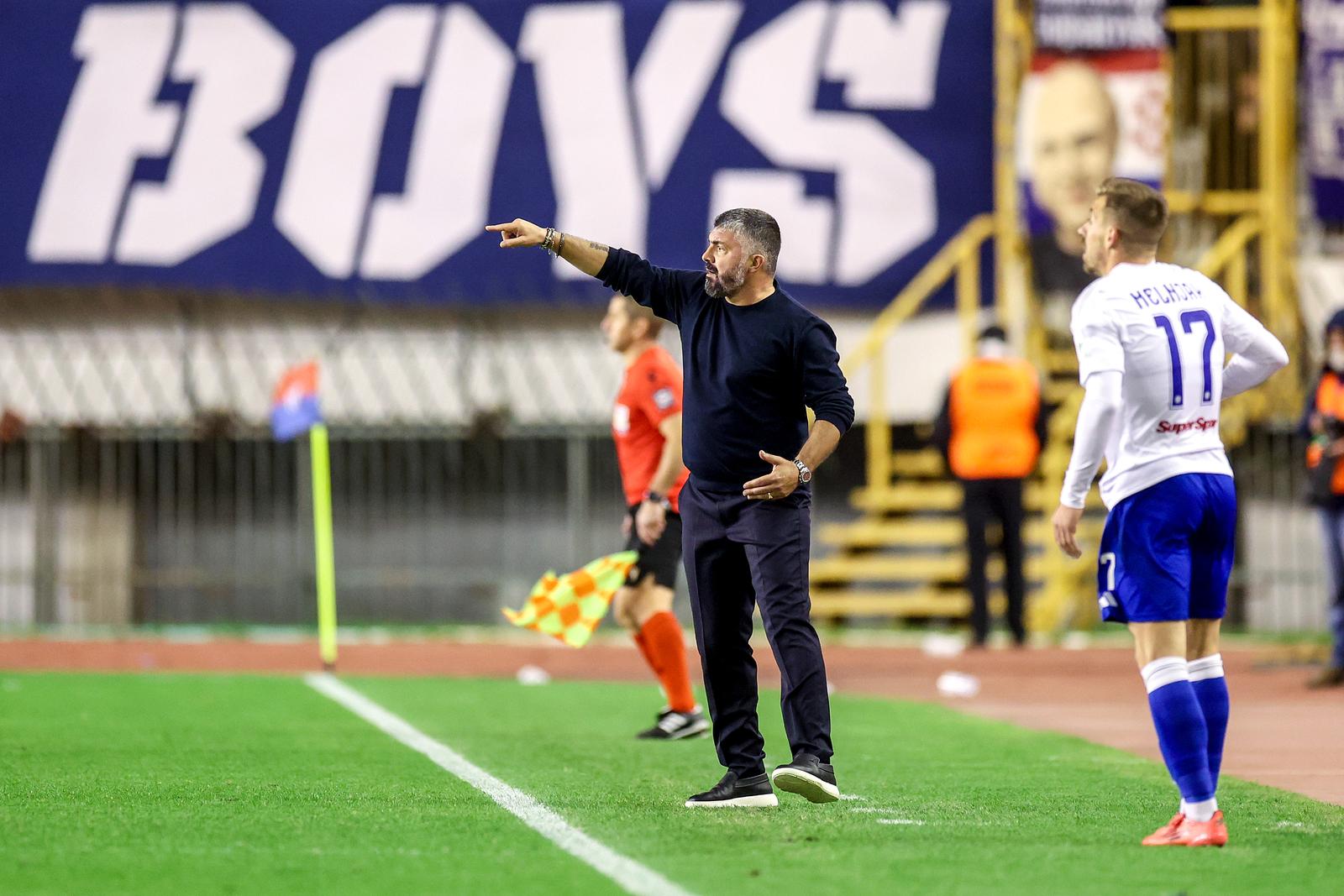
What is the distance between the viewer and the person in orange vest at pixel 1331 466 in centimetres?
1216

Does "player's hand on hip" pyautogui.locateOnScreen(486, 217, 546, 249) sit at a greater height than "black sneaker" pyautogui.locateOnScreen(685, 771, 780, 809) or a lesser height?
greater

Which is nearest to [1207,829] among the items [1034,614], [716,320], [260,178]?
[716,320]

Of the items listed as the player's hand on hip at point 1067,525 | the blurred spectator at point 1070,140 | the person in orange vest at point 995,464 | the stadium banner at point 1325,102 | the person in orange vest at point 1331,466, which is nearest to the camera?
the player's hand on hip at point 1067,525

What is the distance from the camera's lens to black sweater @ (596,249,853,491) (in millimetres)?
6801

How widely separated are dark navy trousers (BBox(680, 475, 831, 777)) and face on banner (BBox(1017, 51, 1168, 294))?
40.6ft

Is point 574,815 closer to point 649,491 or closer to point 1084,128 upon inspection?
point 649,491

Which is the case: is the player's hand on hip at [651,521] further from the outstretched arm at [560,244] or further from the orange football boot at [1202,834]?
the orange football boot at [1202,834]

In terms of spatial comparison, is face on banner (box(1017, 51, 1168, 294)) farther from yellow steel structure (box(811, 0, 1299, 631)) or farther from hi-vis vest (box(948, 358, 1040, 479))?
hi-vis vest (box(948, 358, 1040, 479))

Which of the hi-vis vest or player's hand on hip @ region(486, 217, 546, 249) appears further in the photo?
the hi-vis vest

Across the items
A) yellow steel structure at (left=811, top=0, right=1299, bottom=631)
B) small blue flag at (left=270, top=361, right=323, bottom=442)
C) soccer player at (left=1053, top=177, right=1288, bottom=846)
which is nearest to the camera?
soccer player at (left=1053, top=177, right=1288, bottom=846)

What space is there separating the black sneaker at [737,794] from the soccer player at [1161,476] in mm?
1347

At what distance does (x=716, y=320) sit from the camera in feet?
22.8

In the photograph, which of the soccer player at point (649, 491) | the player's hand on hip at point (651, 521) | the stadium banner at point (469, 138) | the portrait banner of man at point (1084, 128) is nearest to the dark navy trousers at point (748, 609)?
the player's hand on hip at point (651, 521)

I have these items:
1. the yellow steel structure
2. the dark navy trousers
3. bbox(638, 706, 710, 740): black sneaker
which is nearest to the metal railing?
the yellow steel structure
